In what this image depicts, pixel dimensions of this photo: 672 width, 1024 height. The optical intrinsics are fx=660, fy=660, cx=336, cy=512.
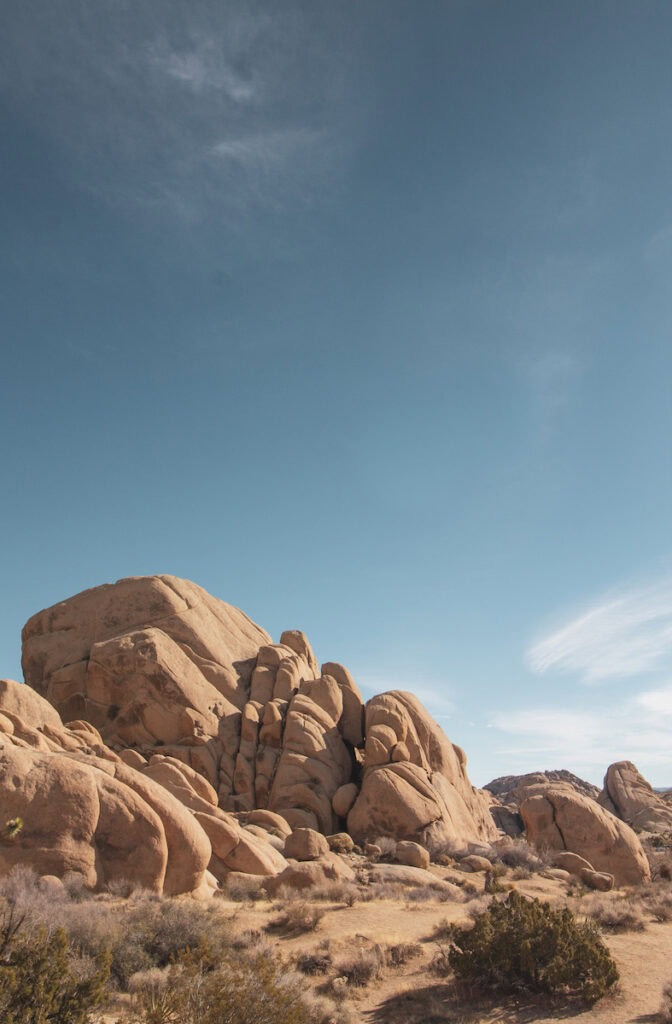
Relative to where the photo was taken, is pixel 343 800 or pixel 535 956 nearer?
pixel 535 956

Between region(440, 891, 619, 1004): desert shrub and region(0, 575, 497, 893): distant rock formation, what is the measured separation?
886 centimetres

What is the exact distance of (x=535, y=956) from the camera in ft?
40.9

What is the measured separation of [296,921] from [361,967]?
3675 millimetres

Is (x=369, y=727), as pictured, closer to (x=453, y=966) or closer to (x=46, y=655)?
(x=46, y=655)

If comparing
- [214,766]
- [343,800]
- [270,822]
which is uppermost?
[214,766]

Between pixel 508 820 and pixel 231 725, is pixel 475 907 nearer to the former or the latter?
pixel 231 725

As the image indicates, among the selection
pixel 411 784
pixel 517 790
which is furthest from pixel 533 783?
pixel 411 784

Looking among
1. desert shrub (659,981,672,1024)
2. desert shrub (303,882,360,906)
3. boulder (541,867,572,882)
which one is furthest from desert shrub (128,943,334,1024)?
boulder (541,867,572,882)

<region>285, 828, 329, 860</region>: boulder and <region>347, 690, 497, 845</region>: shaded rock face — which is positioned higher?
<region>347, 690, 497, 845</region>: shaded rock face

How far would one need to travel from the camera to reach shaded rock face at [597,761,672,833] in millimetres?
58469

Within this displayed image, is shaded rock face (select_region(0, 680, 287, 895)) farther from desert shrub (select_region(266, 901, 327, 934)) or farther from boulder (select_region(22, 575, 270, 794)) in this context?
boulder (select_region(22, 575, 270, 794))

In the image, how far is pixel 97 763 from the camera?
1819 centimetres

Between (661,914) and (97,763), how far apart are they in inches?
675

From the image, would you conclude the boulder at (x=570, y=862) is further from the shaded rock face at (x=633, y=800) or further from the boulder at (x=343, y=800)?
the shaded rock face at (x=633, y=800)
